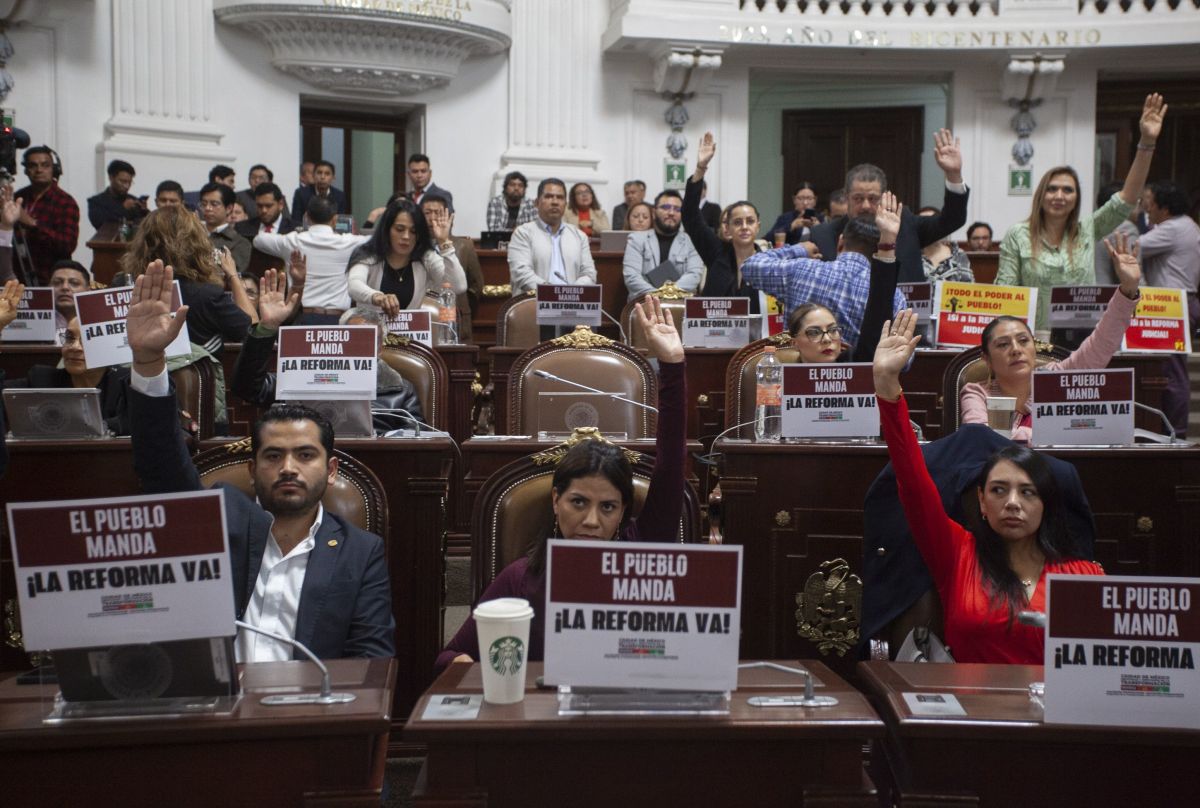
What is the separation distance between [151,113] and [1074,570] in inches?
365

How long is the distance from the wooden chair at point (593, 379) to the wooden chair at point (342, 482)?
134cm

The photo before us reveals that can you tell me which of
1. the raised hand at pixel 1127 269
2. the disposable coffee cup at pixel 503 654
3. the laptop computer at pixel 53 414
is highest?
the raised hand at pixel 1127 269

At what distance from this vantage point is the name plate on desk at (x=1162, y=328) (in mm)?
5211

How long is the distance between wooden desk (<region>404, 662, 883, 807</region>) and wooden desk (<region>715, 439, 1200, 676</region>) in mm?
1582

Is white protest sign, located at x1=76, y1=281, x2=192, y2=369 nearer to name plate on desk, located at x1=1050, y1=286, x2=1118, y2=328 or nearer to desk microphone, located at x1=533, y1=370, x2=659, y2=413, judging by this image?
desk microphone, located at x1=533, y1=370, x2=659, y2=413

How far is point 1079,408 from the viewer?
3.40m

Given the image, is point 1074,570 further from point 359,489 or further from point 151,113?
point 151,113

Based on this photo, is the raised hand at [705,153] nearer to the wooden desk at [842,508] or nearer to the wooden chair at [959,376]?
the wooden chair at [959,376]

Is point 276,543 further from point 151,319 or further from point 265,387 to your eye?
point 265,387

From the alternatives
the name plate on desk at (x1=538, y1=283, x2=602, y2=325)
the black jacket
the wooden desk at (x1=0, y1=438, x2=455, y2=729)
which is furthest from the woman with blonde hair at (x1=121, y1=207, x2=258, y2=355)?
the name plate on desk at (x1=538, y1=283, x2=602, y2=325)

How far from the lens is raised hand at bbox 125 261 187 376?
8.28 ft

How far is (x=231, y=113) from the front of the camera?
413 inches

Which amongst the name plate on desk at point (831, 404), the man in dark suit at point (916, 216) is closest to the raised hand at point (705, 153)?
the man in dark suit at point (916, 216)

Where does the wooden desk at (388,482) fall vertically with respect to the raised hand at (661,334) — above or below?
below
